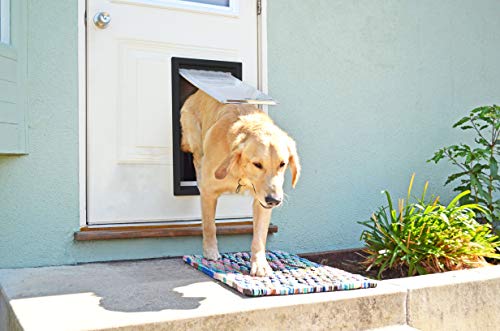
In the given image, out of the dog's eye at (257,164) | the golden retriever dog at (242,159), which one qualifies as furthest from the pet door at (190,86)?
the dog's eye at (257,164)

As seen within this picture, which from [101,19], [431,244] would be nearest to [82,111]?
[101,19]

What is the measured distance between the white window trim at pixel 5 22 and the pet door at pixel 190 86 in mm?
1089

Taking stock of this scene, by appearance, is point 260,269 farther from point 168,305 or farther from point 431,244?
point 431,244

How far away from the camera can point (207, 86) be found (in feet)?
10.6

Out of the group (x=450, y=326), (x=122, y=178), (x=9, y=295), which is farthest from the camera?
(x=122, y=178)

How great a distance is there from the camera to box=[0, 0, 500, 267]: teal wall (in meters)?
3.20

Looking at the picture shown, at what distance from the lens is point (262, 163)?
105 inches

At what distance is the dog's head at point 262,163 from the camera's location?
8.59 ft

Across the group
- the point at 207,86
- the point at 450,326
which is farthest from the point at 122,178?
the point at 450,326

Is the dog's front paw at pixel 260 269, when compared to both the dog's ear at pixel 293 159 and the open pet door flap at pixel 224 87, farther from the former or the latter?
the open pet door flap at pixel 224 87

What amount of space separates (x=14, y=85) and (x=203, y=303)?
181 centimetres

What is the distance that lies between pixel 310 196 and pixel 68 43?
213 centimetres

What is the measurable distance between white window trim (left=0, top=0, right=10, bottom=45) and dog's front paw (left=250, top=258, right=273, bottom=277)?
198 centimetres

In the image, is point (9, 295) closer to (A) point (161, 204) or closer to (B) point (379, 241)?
(A) point (161, 204)
